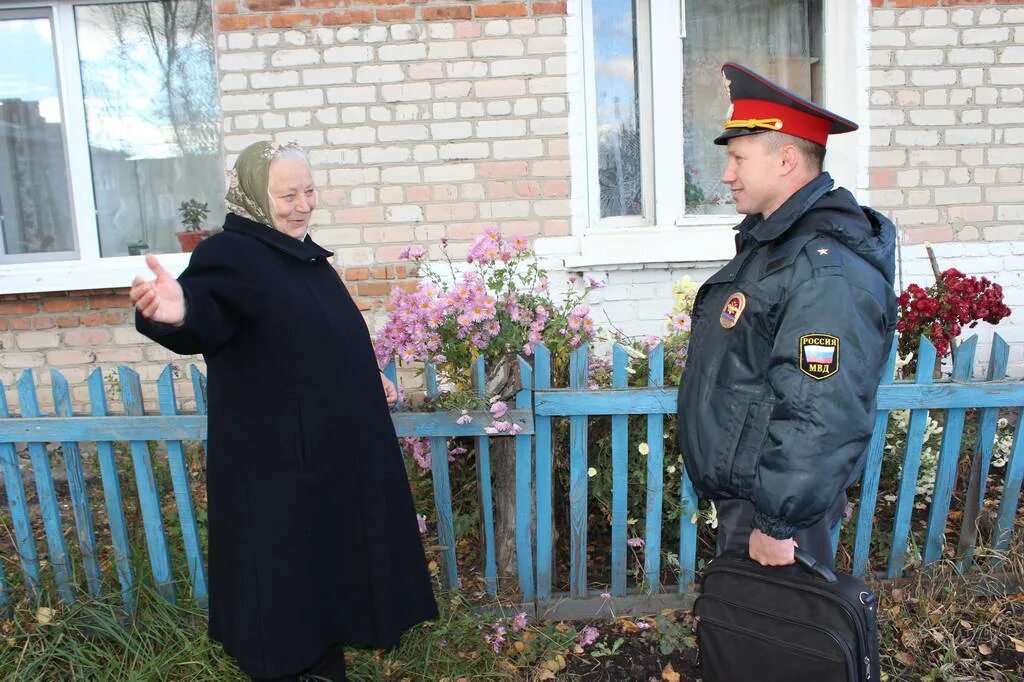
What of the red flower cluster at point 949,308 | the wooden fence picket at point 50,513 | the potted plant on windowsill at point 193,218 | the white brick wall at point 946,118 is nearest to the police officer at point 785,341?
the red flower cluster at point 949,308

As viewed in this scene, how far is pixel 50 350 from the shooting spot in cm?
472

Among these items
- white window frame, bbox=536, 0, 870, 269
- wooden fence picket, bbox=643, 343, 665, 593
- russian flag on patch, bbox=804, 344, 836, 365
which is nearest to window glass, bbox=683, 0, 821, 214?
white window frame, bbox=536, 0, 870, 269

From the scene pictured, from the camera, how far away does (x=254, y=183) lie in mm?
1964

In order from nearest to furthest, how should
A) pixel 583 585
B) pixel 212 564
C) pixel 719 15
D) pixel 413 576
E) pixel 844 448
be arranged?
pixel 844 448, pixel 212 564, pixel 413 576, pixel 583 585, pixel 719 15

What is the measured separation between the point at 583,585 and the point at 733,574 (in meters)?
1.27

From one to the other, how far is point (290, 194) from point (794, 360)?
4.18ft

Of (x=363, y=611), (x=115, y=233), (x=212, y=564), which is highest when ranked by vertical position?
(x=115, y=233)

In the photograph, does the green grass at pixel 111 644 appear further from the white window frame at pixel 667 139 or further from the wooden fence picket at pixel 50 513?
the white window frame at pixel 667 139

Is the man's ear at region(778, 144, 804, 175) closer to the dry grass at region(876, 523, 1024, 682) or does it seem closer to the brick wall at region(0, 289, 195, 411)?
the dry grass at region(876, 523, 1024, 682)

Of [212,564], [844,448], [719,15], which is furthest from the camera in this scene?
[719,15]

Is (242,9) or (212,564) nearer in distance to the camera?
(212,564)

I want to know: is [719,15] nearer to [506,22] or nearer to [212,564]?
[506,22]

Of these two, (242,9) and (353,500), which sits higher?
(242,9)

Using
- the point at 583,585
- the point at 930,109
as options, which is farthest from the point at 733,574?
the point at 930,109
